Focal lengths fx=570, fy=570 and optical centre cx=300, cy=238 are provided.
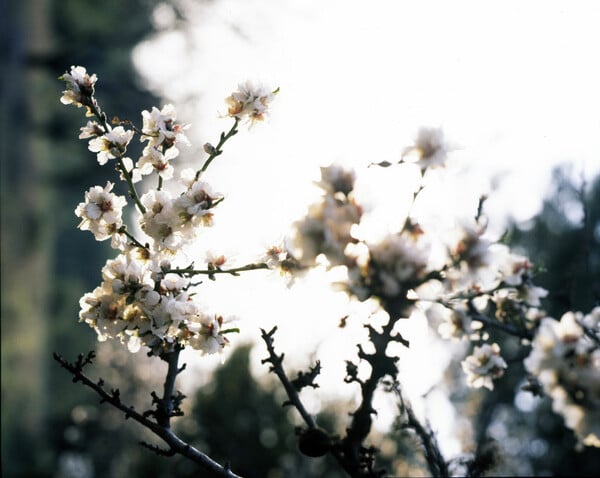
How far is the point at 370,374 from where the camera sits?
0.91m

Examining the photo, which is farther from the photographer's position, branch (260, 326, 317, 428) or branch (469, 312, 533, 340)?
branch (469, 312, 533, 340)

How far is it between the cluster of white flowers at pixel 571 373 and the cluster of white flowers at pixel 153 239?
68 cm

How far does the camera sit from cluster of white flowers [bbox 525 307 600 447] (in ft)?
2.73

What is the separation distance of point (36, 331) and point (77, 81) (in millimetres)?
10709

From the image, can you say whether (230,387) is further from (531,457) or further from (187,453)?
(187,453)

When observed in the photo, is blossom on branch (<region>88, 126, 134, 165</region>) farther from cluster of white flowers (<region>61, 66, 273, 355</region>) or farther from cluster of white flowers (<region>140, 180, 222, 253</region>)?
cluster of white flowers (<region>140, 180, 222, 253</region>)

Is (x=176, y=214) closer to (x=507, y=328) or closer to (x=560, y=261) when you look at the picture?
(x=507, y=328)

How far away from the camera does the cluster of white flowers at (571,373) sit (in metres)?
0.83

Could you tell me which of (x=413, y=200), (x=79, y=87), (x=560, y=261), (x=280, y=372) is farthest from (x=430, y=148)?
(x=560, y=261)

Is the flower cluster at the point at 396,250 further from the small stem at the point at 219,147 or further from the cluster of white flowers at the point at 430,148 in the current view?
the small stem at the point at 219,147

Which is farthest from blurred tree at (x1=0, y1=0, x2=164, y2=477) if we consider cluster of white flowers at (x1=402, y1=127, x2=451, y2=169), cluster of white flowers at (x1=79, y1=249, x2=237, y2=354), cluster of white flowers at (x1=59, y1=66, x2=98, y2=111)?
cluster of white flowers at (x1=402, y1=127, x2=451, y2=169)

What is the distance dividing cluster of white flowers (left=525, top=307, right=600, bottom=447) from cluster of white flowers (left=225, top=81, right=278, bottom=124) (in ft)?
2.73

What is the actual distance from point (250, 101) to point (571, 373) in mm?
931

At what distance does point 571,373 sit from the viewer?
2.79 feet
